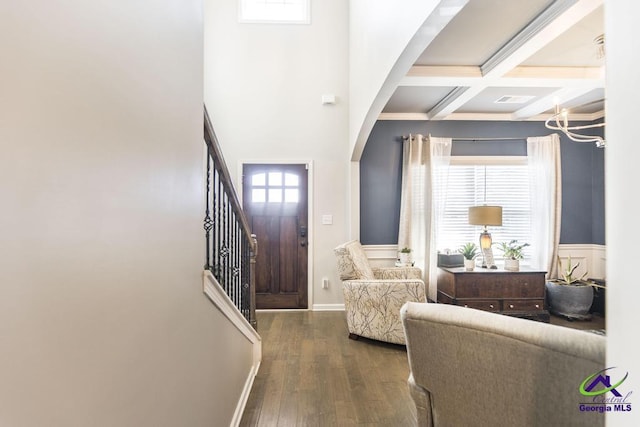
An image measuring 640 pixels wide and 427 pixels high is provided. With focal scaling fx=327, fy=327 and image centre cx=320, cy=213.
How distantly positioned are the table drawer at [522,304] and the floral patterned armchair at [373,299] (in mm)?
1318

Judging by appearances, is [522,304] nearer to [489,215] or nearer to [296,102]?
[489,215]

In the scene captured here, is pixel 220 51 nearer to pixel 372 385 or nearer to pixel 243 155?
pixel 243 155

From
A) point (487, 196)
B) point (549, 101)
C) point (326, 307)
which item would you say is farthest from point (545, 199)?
point (326, 307)

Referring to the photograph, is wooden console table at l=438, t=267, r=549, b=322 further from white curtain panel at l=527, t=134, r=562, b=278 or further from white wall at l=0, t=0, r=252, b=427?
white wall at l=0, t=0, r=252, b=427

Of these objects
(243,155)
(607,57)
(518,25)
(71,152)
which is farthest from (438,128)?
(71,152)

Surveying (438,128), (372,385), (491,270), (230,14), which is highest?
(230,14)

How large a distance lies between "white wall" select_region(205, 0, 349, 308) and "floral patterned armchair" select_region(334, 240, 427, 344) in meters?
1.04

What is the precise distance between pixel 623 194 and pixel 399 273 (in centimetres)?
354

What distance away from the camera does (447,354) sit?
48.1 inches

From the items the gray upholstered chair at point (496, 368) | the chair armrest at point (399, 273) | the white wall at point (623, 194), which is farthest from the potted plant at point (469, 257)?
the white wall at point (623, 194)

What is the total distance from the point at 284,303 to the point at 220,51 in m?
3.53

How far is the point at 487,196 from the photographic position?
452cm

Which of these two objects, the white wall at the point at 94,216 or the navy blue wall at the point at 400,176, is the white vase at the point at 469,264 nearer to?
the navy blue wall at the point at 400,176

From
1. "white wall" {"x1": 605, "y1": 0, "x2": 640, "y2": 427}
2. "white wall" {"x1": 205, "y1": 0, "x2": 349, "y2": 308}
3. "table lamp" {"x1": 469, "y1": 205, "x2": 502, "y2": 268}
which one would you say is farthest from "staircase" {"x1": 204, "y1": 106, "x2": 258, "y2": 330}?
"table lamp" {"x1": 469, "y1": 205, "x2": 502, "y2": 268}
